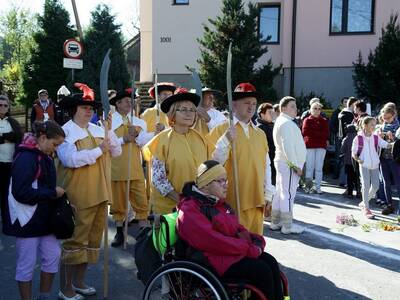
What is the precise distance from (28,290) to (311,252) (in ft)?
11.2

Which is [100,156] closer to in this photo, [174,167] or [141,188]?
[174,167]

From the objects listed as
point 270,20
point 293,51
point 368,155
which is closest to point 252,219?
point 368,155

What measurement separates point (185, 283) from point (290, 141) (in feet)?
11.8

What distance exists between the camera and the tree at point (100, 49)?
19.2 metres

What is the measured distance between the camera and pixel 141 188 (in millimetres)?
6133

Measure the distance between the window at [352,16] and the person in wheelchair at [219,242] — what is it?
14266mm

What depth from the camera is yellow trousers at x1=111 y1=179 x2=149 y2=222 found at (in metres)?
5.97

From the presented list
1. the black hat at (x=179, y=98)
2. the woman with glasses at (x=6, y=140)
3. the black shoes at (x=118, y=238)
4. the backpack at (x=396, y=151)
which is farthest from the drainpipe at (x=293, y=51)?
the black hat at (x=179, y=98)

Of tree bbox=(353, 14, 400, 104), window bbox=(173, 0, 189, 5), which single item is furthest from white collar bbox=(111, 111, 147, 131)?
window bbox=(173, 0, 189, 5)

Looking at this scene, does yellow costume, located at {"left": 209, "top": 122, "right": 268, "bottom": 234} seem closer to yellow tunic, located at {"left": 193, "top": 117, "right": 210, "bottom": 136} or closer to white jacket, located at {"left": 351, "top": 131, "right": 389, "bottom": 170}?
yellow tunic, located at {"left": 193, "top": 117, "right": 210, "bottom": 136}

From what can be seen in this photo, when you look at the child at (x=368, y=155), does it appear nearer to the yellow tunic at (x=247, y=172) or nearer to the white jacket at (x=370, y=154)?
the white jacket at (x=370, y=154)

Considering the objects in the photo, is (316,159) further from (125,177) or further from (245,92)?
(245,92)

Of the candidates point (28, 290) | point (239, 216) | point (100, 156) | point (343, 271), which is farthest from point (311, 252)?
point (28, 290)

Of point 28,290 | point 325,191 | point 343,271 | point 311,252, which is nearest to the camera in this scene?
point 28,290
